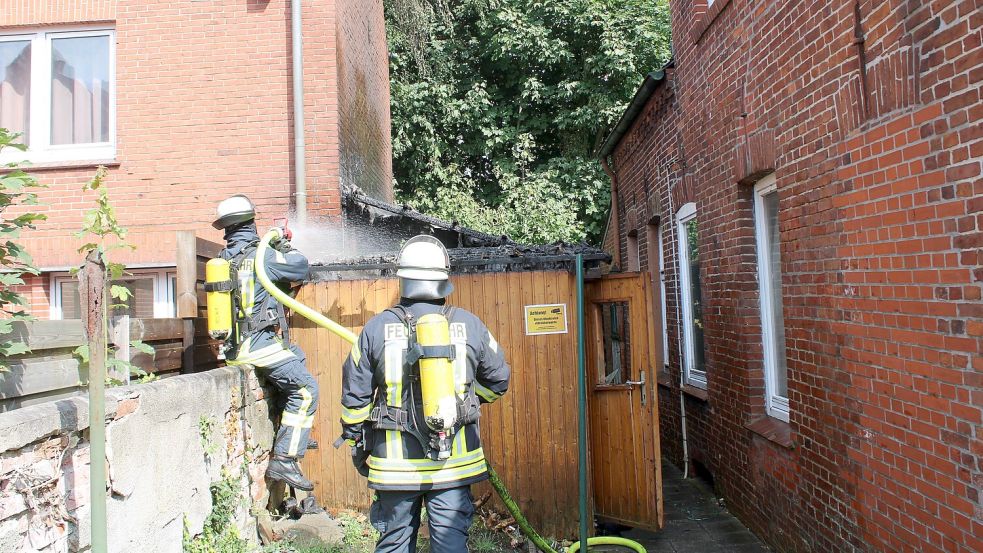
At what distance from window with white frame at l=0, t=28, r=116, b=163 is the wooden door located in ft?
19.7

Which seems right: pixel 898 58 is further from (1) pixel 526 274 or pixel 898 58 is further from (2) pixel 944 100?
(1) pixel 526 274

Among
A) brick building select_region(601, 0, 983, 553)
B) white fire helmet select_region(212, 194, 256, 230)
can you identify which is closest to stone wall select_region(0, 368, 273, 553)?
white fire helmet select_region(212, 194, 256, 230)

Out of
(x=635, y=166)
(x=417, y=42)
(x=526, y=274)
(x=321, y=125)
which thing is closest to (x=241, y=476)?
(x=526, y=274)

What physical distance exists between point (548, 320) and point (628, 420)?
3.50 ft

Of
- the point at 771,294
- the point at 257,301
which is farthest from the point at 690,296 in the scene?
the point at 257,301

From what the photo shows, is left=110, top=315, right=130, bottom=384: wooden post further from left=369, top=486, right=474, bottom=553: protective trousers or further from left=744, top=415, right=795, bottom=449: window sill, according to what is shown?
left=744, top=415, right=795, bottom=449: window sill

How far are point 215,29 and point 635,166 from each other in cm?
604

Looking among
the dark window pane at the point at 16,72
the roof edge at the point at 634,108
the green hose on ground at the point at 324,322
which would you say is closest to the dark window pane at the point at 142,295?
the dark window pane at the point at 16,72

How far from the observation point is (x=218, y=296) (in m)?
5.52

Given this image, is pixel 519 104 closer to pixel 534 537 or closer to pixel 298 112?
pixel 298 112

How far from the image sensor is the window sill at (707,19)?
659cm

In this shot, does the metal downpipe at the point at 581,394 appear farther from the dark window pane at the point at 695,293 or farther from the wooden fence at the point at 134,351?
the wooden fence at the point at 134,351

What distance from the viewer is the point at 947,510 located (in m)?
3.44

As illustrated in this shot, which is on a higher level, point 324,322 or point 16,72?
point 16,72
